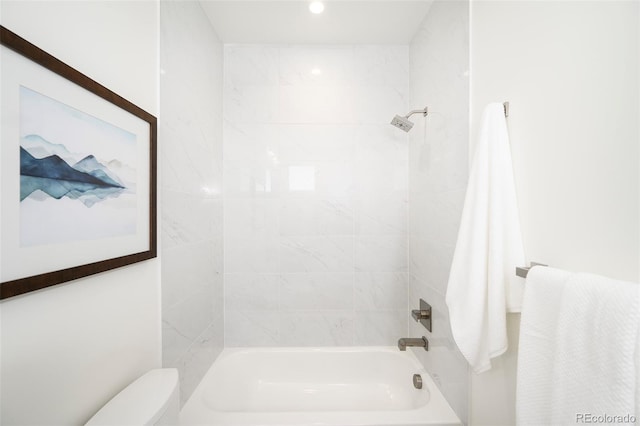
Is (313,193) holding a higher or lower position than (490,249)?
higher

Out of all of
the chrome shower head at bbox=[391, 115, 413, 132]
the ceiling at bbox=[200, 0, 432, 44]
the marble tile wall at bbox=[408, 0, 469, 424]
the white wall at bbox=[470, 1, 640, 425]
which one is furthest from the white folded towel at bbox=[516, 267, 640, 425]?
the ceiling at bbox=[200, 0, 432, 44]

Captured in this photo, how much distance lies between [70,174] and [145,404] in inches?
27.3

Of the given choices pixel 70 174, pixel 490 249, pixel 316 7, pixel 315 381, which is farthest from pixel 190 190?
pixel 315 381

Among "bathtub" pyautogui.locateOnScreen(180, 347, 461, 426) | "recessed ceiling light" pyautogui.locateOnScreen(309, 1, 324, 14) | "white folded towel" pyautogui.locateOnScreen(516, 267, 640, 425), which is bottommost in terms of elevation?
"bathtub" pyautogui.locateOnScreen(180, 347, 461, 426)

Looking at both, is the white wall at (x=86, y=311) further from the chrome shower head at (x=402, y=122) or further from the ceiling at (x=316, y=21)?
the chrome shower head at (x=402, y=122)

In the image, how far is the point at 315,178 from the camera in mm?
2047

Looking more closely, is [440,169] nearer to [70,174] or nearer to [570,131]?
[570,131]

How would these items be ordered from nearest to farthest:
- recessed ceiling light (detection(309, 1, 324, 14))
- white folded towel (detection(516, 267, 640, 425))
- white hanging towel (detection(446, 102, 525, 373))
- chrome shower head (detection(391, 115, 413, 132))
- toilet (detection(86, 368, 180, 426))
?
white folded towel (detection(516, 267, 640, 425)), toilet (detection(86, 368, 180, 426)), white hanging towel (detection(446, 102, 525, 373)), recessed ceiling light (detection(309, 1, 324, 14)), chrome shower head (detection(391, 115, 413, 132))

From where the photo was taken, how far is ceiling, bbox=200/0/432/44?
5.44 feet

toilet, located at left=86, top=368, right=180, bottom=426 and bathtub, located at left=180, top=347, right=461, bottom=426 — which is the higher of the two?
toilet, located at left=86, top=368, right=180, bottom=426

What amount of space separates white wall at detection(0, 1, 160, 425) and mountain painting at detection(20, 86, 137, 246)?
14 cm

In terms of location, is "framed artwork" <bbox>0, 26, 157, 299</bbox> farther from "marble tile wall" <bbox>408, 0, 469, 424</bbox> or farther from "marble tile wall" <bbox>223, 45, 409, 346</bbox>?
"marble tile wall" <bbox>408, 0, 469, 424</bbox>

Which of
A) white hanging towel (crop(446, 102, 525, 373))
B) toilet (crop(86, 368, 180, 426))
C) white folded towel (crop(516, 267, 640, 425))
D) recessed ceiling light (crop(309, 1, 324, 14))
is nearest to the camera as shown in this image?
white folded towel (crop(516, 267, 640, 425))

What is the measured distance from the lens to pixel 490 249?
3.22ft
